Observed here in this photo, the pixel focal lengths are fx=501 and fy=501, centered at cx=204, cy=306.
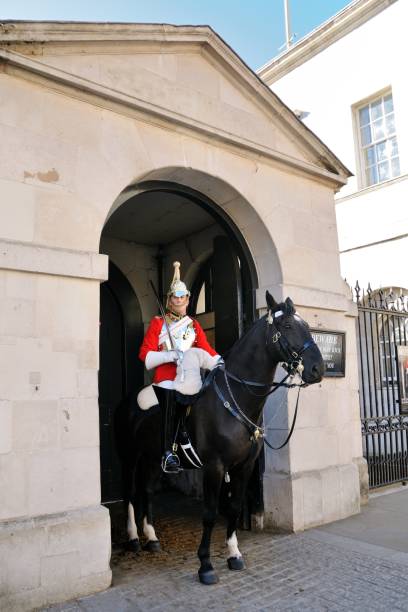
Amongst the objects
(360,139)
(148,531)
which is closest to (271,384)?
(148,531)

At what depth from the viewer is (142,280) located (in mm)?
8297

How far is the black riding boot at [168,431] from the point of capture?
14.7 feet

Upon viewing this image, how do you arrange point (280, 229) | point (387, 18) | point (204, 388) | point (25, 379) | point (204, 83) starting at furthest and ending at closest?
point (387, 18) < point (280, 229) < point (204, 83) < point (204, 388) < point (25, 379)

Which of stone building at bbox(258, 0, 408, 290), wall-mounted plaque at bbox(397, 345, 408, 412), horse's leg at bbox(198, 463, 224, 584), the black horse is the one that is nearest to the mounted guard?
the black horse

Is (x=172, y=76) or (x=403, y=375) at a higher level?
(x=172, y=76)

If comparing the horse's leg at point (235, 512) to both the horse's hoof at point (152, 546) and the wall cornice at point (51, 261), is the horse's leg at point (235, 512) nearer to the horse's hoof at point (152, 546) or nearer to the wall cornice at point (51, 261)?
the horse's hoof at point (152, 546)

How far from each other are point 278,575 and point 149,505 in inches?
57.3

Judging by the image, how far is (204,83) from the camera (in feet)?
18.7

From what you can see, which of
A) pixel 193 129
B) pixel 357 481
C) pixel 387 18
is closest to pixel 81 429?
pixel 193 129

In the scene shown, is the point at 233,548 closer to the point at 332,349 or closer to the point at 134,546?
the point at 134,546

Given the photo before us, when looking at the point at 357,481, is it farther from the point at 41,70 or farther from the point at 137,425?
the point at 41,70

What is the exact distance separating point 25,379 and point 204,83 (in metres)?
3.84

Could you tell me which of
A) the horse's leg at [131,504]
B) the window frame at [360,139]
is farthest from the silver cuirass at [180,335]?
the window frame at [360,139]

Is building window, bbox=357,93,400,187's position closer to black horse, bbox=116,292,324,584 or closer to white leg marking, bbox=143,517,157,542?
black horse, bbox=116,292,324,584
